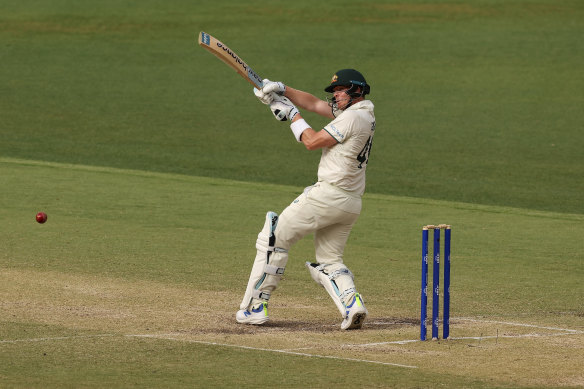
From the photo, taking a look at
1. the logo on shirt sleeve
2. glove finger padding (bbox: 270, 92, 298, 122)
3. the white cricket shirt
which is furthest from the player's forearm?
the logo on shirt sleeve

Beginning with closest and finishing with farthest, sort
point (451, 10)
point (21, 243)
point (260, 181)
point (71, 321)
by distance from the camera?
point (71, 321) < point (21, 243) < point (260, 181) < point (451, 10)

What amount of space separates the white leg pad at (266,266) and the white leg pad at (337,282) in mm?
324

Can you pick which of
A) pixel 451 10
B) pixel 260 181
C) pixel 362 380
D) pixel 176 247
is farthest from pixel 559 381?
pixel 451 10

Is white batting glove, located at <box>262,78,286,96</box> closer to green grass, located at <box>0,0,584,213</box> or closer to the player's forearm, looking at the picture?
the player's forearm

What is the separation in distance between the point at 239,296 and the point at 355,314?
1.78 metres

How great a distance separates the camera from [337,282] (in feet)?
29.3

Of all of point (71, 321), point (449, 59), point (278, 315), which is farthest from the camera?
point (449, 59)

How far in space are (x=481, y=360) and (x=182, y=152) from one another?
1455 centimetres

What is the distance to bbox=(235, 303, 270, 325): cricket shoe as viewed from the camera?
8.90m

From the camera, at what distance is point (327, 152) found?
9055 millimetres

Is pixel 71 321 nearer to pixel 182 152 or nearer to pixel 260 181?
pixel 260 181

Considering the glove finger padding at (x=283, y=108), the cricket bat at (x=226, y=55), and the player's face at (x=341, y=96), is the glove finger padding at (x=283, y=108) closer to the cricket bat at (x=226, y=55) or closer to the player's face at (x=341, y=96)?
the cricket bat at (x=226, y=55)

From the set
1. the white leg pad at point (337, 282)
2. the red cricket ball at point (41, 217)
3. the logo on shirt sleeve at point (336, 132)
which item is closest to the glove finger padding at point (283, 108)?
the logo on shirt sleeve at point (336, 132)

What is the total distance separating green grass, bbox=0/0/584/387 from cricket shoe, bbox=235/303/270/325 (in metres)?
0.09
